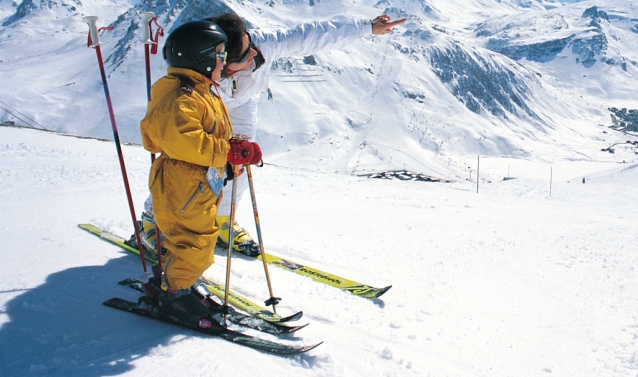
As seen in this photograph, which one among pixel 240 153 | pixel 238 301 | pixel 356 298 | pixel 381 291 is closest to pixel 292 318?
pixel 238 301

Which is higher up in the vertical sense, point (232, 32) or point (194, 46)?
point (232, 32)

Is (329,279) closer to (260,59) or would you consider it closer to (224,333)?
(224,333)

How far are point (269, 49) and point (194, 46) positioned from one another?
1535mm

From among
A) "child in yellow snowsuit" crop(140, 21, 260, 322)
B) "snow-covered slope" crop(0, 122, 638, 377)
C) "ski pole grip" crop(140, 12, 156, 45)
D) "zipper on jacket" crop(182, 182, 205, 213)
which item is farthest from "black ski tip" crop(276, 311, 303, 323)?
"ski pole grip" crop(140, 12, 156, 45)

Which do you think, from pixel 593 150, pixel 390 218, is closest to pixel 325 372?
pixel 390 218

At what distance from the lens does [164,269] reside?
2936 mm

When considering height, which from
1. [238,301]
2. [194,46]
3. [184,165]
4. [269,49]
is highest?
[269,49]

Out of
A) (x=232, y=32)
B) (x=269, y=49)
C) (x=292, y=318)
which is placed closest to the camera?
(x=292, y=318)

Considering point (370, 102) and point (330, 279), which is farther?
point (370, 102)

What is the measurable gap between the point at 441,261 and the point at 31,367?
407 cm

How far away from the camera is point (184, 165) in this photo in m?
2.79

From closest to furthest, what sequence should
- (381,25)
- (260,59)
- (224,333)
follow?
(224,333) → (260,59) → (381,25)

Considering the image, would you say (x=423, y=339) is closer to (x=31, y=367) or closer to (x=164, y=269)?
(x=164, y=269)

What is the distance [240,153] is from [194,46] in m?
0.79
